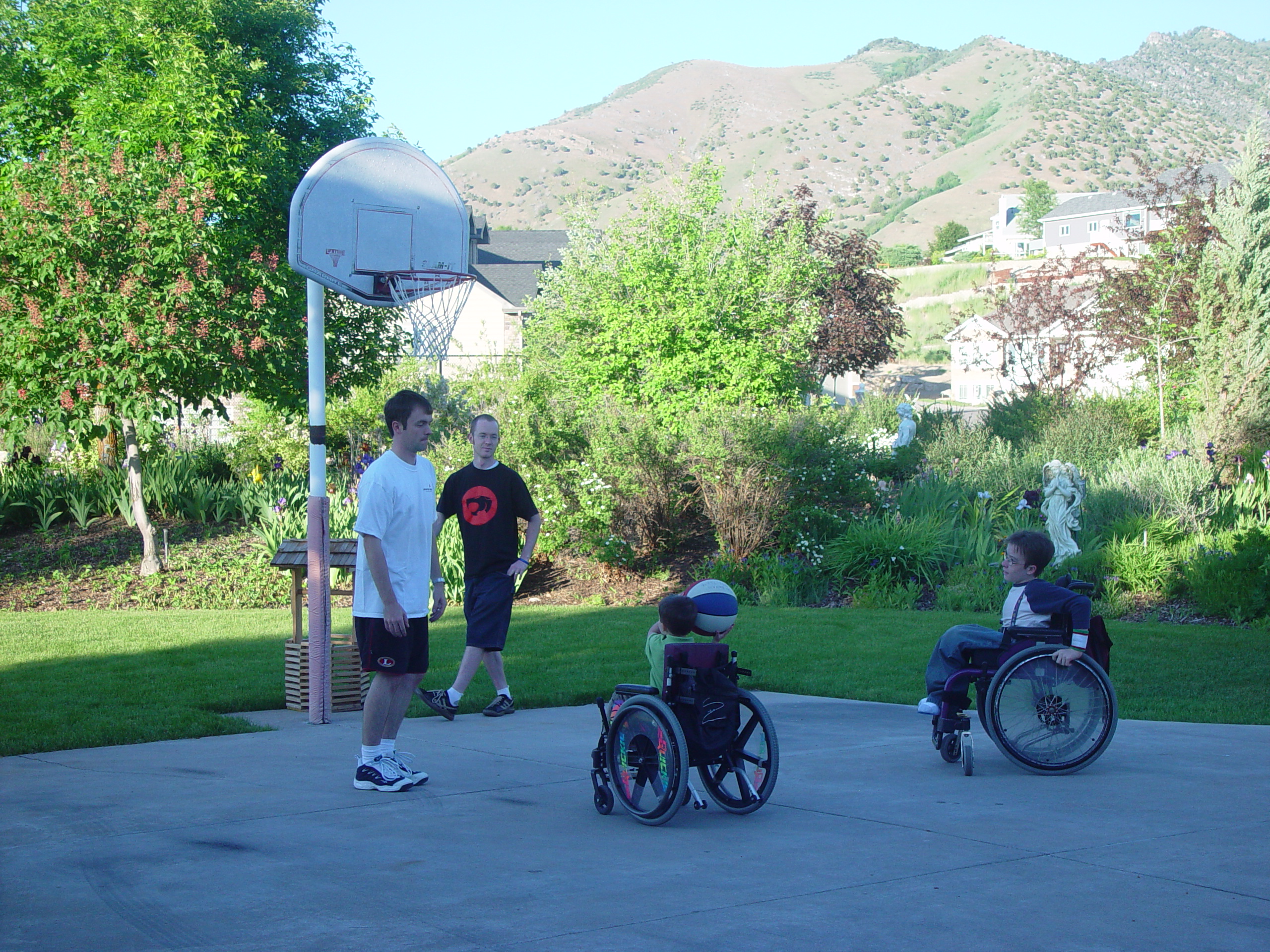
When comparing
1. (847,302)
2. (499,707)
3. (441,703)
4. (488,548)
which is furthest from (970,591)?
(847,302)

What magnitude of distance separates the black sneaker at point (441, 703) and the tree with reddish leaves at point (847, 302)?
94.2 ft

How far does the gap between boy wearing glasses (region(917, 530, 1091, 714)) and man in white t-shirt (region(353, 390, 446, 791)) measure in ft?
8.86

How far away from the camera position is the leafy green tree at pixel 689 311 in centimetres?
2188

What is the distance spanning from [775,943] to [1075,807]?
227 cm

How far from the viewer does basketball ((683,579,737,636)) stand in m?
5.35

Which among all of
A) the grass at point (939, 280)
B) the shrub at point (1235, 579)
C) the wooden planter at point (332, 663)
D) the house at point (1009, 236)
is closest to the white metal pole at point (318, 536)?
the wooden planter at point (332, 663)

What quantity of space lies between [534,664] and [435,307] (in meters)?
3.13

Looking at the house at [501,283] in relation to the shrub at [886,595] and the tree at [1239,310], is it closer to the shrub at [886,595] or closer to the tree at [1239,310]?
the tree at [1239,310]

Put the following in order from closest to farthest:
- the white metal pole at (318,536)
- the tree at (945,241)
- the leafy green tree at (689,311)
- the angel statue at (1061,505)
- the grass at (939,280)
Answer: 1. the white metal pole at (318,536)
2. the angel statue at (1061,505)
3. the leafy green tree at (689,311)
4. the grass at (939,280)
5. the tree at (945,241)

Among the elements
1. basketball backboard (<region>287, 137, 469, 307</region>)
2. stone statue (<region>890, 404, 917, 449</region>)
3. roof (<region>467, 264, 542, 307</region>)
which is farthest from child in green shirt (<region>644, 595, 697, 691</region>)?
roof (<region>467, 264, 542, 307</region>)

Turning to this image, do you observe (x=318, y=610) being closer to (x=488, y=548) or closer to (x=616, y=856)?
(x=488, y=548)

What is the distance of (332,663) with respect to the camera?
818 cm

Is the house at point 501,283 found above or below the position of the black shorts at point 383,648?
above

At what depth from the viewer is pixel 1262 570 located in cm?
1203
